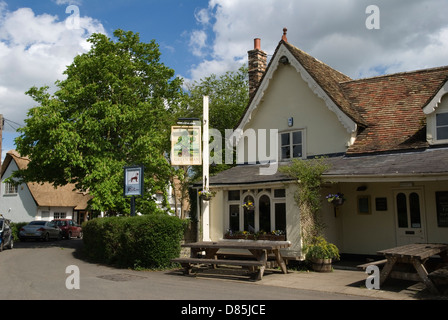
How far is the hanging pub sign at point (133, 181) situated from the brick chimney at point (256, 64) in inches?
273

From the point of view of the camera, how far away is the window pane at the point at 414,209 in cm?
1364

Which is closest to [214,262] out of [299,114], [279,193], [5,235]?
[279,193]

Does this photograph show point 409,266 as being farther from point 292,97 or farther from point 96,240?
point 96,240

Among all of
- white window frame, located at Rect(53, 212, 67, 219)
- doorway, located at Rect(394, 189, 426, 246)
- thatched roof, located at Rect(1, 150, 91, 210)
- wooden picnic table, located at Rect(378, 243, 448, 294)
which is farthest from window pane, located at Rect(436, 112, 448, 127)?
white window frame, located at Rect(53, 212, 67, 219)

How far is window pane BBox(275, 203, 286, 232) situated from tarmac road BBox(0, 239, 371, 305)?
9.92ft

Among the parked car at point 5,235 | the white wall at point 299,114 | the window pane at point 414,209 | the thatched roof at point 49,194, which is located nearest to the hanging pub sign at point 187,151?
the white wall at point 299,114

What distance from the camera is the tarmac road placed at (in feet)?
29.6

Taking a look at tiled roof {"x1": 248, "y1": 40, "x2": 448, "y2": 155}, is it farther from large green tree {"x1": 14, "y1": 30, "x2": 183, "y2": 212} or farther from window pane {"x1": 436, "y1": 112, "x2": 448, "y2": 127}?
large green tree {"x1": 14, "y1": 30, "x2": 183, "y2": 212}

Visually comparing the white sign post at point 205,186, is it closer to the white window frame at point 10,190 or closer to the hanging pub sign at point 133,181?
the hanging pub sign at point 133,181

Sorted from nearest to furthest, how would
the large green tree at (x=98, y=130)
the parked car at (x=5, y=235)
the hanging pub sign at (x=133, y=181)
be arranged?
the hanging pub sign at (x=133, y=181), the large green tree at (x=98, y=130), the parked car at (x=5, y=235)

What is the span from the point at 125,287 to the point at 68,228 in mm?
25669

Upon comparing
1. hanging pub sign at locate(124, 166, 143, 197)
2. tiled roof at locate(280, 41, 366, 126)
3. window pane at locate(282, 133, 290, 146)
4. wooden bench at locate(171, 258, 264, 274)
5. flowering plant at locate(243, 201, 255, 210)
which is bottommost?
wooden bench at locate(171, 258, 264, 274)

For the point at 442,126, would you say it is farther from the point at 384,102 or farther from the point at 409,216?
the point at 384,102
